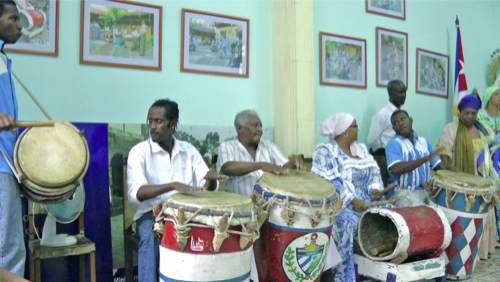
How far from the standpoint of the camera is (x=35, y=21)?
3.07 metres

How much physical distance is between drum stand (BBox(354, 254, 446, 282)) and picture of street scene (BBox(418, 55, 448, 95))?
2.76m

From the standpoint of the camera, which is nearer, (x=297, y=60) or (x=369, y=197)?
(x=369, y=197)

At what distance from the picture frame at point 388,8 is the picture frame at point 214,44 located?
5.47 feet

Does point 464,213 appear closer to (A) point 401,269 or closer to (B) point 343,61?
(A) point 401,269

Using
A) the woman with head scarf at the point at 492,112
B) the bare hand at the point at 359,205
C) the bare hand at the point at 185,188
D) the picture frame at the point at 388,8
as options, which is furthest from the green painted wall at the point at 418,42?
the bare hand at the point at 185,188

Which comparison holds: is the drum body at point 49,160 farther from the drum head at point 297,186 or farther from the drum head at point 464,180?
the drum head at point 464,180

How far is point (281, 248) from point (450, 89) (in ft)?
13.8

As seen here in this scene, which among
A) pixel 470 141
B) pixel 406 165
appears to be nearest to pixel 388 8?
pixel 470 141

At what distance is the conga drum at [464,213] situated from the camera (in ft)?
11.2

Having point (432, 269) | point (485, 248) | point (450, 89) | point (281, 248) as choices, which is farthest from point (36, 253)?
point (450, 89)

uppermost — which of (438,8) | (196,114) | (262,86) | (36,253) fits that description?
(438,8)

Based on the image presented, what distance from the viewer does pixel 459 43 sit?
554 centimetres

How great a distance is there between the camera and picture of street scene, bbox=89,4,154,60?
3.30 metres

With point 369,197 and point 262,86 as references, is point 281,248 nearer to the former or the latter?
point 369,197
